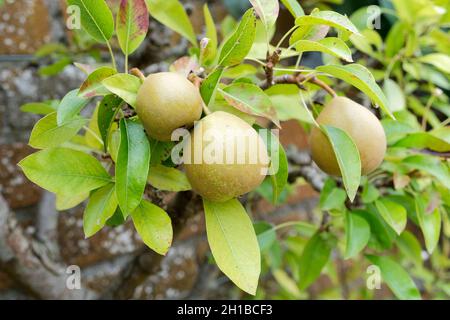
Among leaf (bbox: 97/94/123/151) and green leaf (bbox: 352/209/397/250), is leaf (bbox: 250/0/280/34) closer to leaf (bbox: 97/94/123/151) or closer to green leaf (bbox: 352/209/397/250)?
leaf (bbox: 97/94/123/151)

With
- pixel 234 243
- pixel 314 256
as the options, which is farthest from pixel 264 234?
pixel 234 243

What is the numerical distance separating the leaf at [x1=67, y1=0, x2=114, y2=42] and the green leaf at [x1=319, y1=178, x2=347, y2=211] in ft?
0.82

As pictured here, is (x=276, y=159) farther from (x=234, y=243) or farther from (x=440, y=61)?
(x=440, y=61)

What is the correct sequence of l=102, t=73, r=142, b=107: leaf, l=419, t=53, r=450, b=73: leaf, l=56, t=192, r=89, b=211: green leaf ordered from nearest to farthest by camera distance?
l=102, t=73, r=142, b=107: leaf < l=56, t=192, r=89, b=211: green leaf < l=419, t=53, r=450, b=73: leaf

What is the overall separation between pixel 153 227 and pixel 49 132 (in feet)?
0.30

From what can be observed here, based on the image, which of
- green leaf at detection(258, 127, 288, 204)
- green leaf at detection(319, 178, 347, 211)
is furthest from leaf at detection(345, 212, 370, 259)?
green leaf at detection(258, 127, 288, 204)

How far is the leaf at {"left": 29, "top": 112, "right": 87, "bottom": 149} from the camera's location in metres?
0.31

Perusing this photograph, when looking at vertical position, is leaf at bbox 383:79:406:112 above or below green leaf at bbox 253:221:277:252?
above

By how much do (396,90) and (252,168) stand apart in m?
0.36

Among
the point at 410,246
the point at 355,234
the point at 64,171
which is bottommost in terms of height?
the point at 410,246

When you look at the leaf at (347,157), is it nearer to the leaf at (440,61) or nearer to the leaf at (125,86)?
the leaf at (125,86)

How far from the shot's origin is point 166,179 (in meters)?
0.35

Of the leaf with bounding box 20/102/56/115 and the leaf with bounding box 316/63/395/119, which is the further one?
the leaf with bounding box 20/102/56/115

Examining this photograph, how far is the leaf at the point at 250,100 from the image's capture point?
0.99 feet
